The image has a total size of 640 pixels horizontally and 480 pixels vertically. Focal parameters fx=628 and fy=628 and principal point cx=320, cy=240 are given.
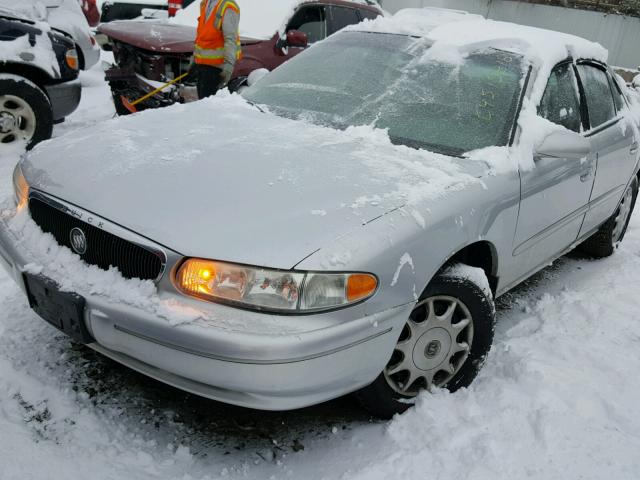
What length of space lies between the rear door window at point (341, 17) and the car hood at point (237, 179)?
4.98 meters

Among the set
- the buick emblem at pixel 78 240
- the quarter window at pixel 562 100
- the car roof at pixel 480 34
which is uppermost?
the car roof at pixel 480 34

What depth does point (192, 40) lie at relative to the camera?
6.70 meters

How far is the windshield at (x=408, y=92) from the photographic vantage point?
10.0 ft

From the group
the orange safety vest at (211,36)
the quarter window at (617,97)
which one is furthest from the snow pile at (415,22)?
the orange safety vest at (211,36)

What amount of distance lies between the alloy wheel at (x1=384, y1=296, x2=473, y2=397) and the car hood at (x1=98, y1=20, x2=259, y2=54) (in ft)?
15.5

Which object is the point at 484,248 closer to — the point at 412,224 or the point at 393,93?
the point at 412,224

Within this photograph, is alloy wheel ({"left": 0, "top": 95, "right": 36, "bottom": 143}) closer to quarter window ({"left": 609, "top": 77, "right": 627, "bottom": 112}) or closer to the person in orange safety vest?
the person in orange safety vest

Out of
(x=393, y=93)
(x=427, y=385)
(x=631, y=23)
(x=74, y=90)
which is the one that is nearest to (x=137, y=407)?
(x=427, y=385)

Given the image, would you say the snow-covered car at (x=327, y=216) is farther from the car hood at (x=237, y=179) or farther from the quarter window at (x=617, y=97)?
the quarter window at (x=617, y=97)

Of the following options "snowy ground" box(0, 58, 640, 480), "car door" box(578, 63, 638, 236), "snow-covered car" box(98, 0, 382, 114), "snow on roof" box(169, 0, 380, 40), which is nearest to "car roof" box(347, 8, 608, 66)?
"car door" box(578, 63, 638, 236)

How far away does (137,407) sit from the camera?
2.61 metres

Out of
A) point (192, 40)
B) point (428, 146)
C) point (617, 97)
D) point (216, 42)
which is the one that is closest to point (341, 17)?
point (192, 40)

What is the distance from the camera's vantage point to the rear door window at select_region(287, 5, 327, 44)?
24.6ft

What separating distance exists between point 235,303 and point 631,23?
19.4 m
